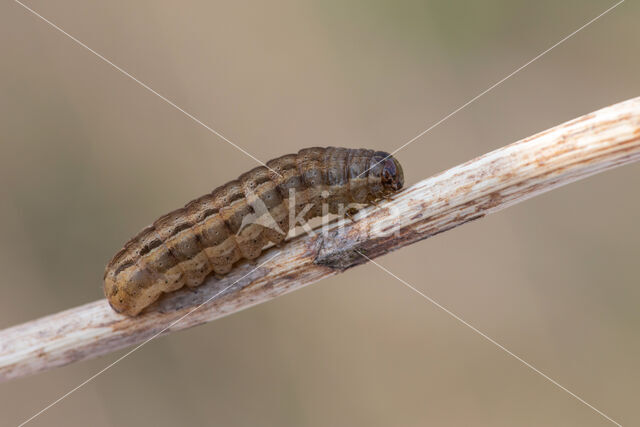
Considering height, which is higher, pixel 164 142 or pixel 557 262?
pixel 164 142

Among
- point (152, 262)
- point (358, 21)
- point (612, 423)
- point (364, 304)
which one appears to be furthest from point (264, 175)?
point (612, 423)

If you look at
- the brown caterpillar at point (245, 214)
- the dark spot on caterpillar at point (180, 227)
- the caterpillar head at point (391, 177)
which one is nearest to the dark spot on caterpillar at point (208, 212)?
the brown caterpillar at point (245, 214)

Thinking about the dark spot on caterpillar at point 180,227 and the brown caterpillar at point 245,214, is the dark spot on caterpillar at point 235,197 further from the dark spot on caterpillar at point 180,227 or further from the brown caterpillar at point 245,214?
the dark spot on caterpillar at point 180,227

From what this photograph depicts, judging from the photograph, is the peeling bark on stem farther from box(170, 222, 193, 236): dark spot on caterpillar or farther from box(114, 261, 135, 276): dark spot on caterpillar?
box(170, 222, 193, 236): dark spot on caterpillar

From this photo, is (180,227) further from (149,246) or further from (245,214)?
(245,214)

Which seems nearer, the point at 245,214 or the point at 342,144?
the point at 245,214

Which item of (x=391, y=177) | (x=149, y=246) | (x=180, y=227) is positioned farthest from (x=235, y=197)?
(x=391, y=177)

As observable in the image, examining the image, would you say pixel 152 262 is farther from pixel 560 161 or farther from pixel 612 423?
pixel 612 423
